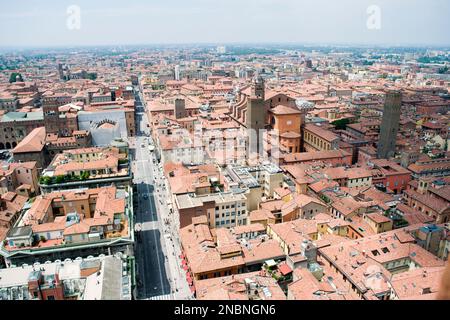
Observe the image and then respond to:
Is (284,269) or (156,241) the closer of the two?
(284,269)

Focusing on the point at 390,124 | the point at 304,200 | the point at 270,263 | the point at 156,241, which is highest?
the point at 390,124

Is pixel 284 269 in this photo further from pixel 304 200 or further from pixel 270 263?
pixel 304 200

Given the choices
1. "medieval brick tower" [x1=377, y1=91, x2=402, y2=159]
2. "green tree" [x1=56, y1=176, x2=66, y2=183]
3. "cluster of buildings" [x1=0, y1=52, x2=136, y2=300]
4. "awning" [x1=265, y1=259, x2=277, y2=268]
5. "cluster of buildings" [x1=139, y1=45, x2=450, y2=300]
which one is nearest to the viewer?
"cluster of buildings" [x1=0, y1=52, x2=136, y2=300]

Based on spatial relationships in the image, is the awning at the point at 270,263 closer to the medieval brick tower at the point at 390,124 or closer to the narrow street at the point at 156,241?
the narrow street at the point at 156,241

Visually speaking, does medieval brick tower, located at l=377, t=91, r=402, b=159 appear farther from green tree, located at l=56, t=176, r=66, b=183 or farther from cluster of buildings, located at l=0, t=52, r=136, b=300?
green tree, located at l=56, t=176, r=66, b=183

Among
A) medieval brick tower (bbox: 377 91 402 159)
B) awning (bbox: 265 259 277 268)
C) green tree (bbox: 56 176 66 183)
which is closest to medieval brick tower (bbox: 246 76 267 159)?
medieval brick tower (bbox: 377 91 402 159)

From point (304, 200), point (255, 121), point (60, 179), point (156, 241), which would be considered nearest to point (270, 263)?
point (304, 200)

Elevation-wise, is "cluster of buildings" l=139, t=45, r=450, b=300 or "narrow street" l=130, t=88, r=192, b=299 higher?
"cluster of buildings" l=139, t=45, r=450, b=300

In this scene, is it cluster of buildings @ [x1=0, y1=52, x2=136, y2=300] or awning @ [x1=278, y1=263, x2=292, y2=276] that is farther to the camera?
awning @ [x1=278, y1=263, x2=292, y2=276]

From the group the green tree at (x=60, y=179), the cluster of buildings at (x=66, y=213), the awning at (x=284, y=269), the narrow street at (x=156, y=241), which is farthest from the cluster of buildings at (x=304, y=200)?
the green tree at (x=60, y=179)

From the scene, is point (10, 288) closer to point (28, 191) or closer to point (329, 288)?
point (329, 288)

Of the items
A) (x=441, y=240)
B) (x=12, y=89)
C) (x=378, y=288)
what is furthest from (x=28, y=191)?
(x=12, y=89)

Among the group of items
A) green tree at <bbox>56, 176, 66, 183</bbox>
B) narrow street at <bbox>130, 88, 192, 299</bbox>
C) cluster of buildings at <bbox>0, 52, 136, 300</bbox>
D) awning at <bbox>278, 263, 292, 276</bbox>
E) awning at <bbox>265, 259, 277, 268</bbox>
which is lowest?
narrow street at <bbox>130, 88, 192, 299</bbox>

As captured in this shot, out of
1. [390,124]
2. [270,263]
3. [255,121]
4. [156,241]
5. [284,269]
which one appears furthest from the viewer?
[255,121]
